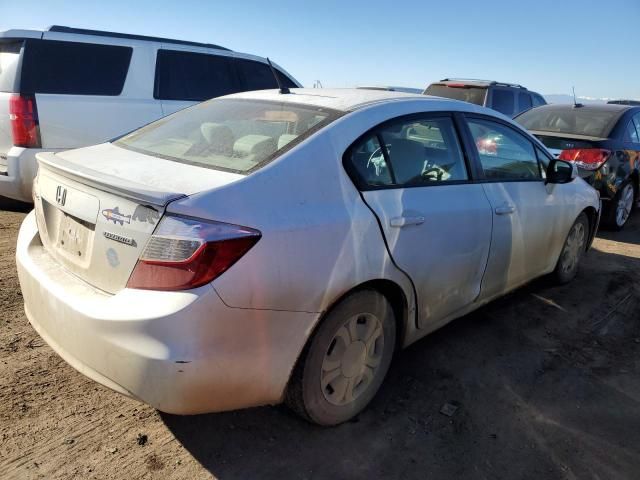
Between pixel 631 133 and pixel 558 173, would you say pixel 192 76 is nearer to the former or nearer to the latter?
pixel 558 173

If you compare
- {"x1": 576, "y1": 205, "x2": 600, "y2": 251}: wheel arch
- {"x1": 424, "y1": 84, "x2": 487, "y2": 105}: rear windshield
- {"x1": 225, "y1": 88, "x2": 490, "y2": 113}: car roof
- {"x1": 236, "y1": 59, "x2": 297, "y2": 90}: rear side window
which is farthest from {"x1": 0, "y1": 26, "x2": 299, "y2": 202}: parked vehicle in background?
{"x1": 424, "y1": 84, "x2": 487, "y2": 105}: rear windshield

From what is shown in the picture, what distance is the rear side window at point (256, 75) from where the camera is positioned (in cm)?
724

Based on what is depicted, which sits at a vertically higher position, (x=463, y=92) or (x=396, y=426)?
(x=463, y=92)

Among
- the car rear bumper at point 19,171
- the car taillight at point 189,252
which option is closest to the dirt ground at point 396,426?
the car taillight at point 189,252

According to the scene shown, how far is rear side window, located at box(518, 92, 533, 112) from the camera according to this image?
36.0 feet

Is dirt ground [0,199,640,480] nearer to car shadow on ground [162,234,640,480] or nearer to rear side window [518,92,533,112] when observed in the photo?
car shadow on ground [162,234,640,480]

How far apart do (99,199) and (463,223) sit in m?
1.84

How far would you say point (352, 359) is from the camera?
257 cm

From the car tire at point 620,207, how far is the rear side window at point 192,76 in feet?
16.2

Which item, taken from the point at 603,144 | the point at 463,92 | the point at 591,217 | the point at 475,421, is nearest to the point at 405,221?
the point at 475,421

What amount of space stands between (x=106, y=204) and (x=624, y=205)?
669 centimetres

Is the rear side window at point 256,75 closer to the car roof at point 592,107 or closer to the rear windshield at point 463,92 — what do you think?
the rear windshield at point 463,92

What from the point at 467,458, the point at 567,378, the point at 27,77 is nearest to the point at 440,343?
the point at 567,378

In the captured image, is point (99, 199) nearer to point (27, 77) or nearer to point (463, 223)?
point (463, 223)
